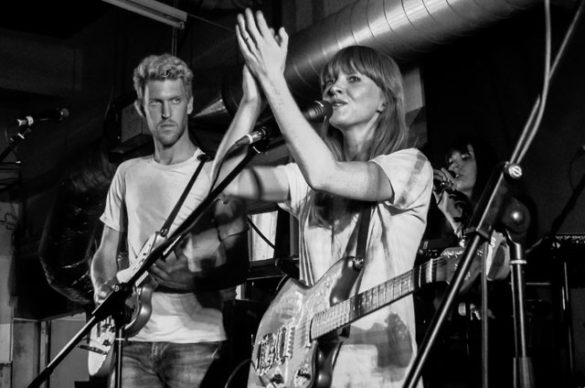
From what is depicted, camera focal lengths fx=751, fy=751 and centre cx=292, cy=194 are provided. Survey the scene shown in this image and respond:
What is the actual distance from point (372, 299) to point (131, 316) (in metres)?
1.09

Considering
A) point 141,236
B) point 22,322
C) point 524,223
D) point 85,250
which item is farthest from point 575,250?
point 22,322

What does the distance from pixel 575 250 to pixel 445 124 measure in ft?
6.05

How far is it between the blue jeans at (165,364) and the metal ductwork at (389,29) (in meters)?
2.68

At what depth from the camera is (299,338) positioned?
7.51 ft

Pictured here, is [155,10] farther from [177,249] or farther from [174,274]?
[174,274]

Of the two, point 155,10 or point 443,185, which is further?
point 155,10

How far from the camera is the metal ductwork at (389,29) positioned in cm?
448

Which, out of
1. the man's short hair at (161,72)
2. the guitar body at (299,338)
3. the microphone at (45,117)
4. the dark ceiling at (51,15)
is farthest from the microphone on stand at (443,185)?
the dark ceiling at (51,15)

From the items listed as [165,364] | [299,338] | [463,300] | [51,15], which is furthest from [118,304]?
[51,15]

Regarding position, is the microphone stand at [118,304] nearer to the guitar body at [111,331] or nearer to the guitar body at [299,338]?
the guitar body at [111,331]

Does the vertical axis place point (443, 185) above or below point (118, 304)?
above

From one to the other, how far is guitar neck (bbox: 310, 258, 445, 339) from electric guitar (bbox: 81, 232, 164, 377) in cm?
79

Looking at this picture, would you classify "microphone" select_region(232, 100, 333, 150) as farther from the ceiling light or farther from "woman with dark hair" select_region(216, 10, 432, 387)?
the ceiling light

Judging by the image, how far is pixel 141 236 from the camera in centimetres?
313
